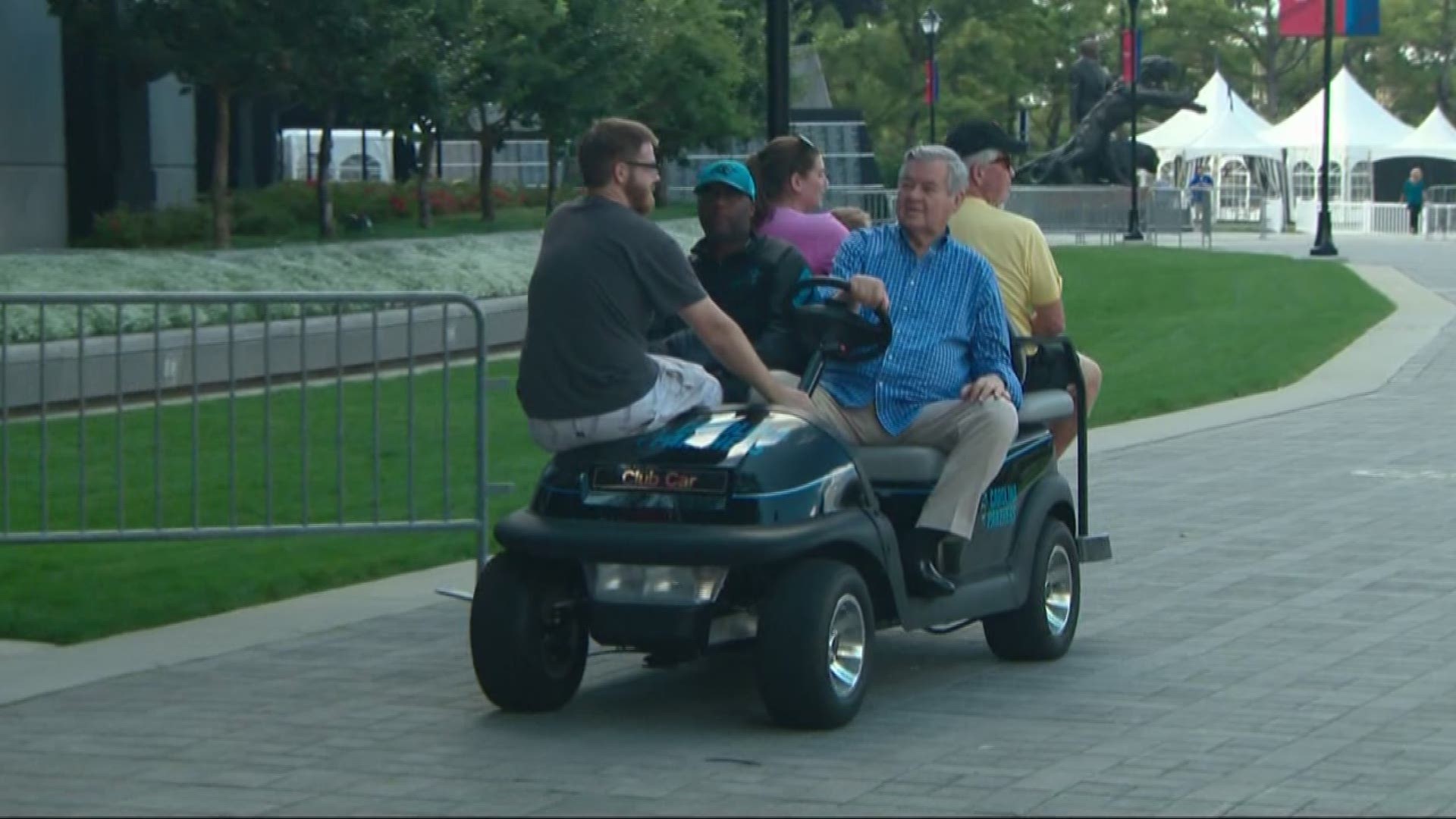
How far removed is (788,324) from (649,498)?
133 centimetres

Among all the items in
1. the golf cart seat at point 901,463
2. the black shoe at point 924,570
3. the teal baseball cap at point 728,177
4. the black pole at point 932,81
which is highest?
the black pole at point 932,81

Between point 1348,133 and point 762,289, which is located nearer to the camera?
point 762,289

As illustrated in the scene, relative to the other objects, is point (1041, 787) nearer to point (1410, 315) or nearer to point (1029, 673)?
point (1029, 673)

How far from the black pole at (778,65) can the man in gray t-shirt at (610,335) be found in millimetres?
5007

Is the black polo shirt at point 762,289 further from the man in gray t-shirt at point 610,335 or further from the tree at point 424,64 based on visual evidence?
the tree at point 424,64

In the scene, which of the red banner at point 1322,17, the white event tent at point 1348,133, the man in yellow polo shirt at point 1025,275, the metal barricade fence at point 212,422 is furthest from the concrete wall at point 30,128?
the white event tent at point 1348,133

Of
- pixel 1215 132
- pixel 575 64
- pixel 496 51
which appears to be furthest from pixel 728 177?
pixel 1215 132

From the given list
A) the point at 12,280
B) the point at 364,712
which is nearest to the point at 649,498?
the point at 364,712

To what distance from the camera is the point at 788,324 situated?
27.9ft

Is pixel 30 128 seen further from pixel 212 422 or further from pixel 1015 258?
pixel 1015 258

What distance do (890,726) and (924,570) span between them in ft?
2.12

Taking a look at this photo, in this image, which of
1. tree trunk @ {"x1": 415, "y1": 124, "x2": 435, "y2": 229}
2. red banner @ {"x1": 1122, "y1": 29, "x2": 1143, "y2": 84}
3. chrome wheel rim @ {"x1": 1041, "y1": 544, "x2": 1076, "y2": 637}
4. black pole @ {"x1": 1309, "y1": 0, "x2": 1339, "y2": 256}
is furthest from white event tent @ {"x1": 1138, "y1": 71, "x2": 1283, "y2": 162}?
chrome wheel rim @ {"x1": 1041, "y1": 544, "x2": 1076, "y2": 637}

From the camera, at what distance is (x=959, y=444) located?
7.98 meters

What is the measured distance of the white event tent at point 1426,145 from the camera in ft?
206
